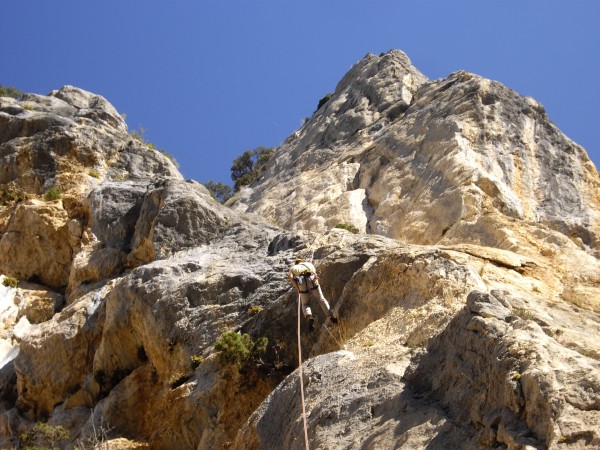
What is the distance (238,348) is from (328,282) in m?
2.65

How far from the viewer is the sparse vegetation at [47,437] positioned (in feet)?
60.1

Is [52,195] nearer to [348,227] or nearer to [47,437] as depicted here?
[348,227]

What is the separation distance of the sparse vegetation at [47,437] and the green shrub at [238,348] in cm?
513

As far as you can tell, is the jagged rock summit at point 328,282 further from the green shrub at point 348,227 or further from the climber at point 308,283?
the green shrub at point 348,227

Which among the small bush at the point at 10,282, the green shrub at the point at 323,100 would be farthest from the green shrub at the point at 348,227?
the green shrub at the point at 323,100

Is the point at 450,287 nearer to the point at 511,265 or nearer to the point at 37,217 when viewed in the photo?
the point at 511,265

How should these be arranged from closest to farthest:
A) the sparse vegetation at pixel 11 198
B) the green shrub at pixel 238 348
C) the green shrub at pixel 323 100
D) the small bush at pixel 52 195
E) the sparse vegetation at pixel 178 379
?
the green shrub at pixel 238 348, the sparse vegetation at pixel 178 379, the small bush at pixel 52 195, the sparse vegetation at pixel 11 198, the green shrub at pixel 323 100

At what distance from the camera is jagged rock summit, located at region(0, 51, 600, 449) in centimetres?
1040

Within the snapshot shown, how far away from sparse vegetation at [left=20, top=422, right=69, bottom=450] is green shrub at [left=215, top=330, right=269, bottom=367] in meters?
5.13

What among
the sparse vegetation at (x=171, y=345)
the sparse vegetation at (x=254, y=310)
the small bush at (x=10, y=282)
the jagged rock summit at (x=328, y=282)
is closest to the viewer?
the jagged rock summit at (x=328, y=282)

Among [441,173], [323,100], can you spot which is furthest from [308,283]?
[323,100]

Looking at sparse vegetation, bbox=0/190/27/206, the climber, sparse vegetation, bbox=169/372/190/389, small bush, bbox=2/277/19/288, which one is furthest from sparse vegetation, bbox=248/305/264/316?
sparse vegetation, bbox=0/190/27/206

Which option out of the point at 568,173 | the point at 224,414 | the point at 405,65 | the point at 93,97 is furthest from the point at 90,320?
the point at 405,65

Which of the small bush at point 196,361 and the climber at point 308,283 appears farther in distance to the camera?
the small bush at point 196,361
